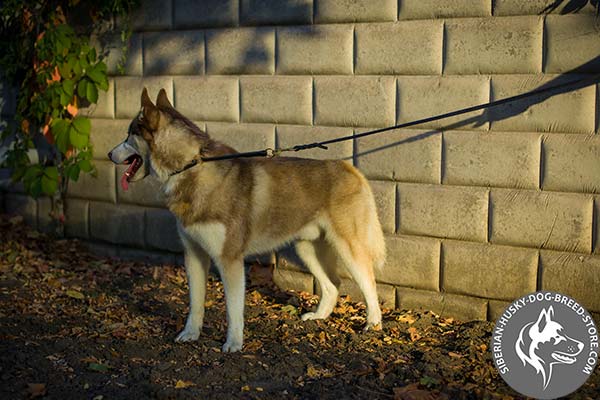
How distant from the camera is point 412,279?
532 centimetres

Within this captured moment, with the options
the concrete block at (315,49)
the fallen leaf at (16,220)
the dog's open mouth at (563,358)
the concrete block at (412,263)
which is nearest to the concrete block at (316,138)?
the concrete block at (315,49)

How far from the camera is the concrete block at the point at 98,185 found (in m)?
6.75

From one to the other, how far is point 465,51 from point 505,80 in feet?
1.08

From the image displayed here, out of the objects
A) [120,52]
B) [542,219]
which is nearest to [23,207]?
[120,52]

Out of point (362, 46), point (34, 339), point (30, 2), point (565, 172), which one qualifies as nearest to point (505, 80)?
point (565, 172)

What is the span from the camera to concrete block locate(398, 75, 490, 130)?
193 inches

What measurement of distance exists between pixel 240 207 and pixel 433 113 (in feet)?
4.89

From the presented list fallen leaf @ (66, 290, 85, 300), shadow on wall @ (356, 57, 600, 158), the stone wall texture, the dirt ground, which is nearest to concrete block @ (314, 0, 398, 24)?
the stone wall texture

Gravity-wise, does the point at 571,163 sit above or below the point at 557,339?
above

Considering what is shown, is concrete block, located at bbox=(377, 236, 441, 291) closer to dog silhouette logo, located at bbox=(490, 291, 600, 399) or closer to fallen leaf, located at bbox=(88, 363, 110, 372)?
dog silhouette logo, located at bbox=(490, 291, 600, 399)

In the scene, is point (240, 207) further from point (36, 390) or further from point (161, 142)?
point (36, 390)

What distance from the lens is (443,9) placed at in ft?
16.3

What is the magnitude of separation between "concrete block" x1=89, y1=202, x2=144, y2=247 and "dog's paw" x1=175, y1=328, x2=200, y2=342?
2024 mm

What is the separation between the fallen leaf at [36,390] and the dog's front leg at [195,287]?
1051 mm
